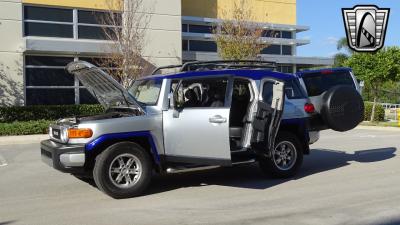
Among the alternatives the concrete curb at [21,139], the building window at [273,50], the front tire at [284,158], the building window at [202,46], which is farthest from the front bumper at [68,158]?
the building window at [273,50]

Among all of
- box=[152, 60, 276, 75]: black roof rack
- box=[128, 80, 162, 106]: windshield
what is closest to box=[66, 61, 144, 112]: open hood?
box=[128, 80, 162, 106]: windshield

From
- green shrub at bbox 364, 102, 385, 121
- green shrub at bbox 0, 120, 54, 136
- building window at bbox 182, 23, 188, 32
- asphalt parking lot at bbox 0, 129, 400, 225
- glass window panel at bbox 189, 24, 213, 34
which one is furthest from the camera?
glass window panel at bbox 189, 24, 213, 34

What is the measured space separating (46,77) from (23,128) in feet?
14.9

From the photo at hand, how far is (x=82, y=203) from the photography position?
24.7 feet

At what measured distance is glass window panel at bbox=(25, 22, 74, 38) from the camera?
23.5 meters

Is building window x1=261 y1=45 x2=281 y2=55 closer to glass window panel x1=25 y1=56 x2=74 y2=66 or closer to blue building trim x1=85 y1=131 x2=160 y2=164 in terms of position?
glass window panel x1=25 y1=56 x2=74 y2=66

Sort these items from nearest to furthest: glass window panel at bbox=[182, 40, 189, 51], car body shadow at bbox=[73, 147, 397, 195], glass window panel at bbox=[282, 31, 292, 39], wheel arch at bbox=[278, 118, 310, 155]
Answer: car body shadow at bbox=[73, 147, 397, 195] < wheel arch at bbox=[278, 118, 310, 155] < glass window panel at bbox=[182, 40, 189, 51] < glass window panel at bbox=[282, 31, 292, 39]

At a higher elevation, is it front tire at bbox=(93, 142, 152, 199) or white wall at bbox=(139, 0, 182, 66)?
white wall at bbox=(139, 0, 182, 66)

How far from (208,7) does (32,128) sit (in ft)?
46.3

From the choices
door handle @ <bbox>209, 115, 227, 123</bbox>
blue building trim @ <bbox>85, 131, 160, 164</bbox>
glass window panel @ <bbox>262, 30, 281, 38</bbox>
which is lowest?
blue building trim @ <bbox>85, 131, 160, 164</bbox>

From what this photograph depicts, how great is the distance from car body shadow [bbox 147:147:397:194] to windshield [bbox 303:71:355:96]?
60.5 inches

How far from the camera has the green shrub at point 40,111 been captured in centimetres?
A: 2166

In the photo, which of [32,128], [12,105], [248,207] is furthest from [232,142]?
[12,105]
